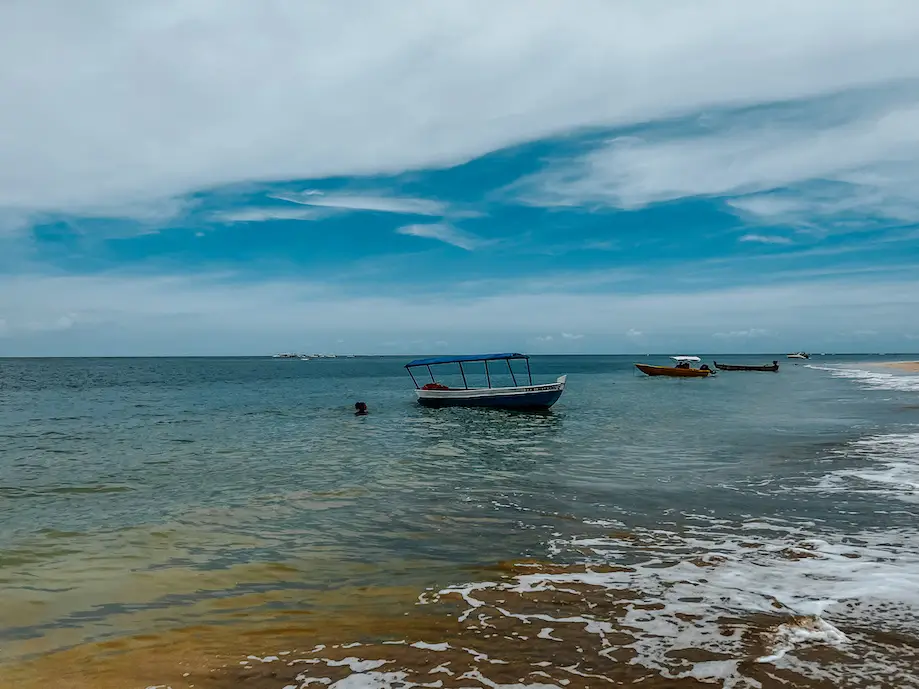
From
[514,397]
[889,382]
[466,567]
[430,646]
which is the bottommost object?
[889,382]

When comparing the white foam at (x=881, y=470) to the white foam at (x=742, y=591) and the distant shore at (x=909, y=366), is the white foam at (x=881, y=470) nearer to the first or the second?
the white foam at (x=742, y=591)

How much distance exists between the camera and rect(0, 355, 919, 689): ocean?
7.50 m

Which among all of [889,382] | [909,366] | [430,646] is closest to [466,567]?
[430,646]

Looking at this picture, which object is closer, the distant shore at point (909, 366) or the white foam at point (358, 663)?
the white foam at point (358, 663)

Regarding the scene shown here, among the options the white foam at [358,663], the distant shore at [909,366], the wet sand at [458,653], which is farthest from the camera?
the distant shore at [909,366]

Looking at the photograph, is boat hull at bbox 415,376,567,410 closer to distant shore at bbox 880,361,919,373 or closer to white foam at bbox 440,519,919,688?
white foam at bbox 440,519,919,688

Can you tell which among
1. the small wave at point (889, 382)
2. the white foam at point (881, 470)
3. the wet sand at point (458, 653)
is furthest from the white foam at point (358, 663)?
the small wave at point (889, 382)

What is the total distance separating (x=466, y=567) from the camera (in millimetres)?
11312

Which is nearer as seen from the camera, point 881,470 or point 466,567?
point 466,567

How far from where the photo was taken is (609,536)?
1322 cm

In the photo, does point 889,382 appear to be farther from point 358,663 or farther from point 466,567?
point 358,663

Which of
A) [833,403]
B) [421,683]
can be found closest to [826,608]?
[421,683]

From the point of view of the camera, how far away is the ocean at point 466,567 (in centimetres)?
750

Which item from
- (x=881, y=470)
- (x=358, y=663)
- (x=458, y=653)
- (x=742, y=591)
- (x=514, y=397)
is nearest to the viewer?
(x=358, y=663)
